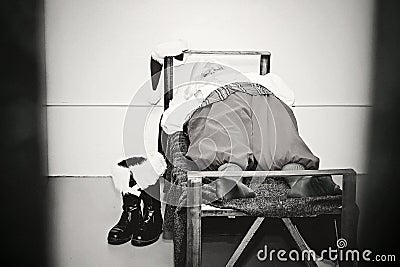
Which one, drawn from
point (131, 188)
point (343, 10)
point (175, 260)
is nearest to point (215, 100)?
point (131, 188)

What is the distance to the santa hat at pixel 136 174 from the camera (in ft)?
4.97

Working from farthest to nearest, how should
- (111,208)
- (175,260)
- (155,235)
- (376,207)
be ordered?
(111,208) < (155,235) < (175,260) < (376,207)

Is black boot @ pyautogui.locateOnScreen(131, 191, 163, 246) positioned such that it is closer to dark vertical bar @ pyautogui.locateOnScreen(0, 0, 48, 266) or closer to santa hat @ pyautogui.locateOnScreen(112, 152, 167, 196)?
santa hat @ pyautogui.locateOnScreen(112, 152, 167, 196)

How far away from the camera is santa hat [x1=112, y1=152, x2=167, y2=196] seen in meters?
1.51

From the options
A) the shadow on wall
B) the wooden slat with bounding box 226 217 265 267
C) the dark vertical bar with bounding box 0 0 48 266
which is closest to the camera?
the shadow on wall

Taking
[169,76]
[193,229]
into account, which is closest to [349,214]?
[193,229]

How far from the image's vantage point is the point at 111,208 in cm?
157

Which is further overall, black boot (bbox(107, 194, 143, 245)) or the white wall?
the white wall

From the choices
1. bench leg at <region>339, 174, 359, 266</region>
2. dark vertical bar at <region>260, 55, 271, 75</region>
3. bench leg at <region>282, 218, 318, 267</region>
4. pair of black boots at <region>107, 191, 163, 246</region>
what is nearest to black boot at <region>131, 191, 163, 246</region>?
pair of black boots at <region>107, 191, 163, 246</region>

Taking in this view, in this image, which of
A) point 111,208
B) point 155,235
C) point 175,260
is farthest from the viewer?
point 111,208

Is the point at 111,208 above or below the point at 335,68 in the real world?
below

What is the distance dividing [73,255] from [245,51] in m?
0.94

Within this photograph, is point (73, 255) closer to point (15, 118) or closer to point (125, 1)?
point (15, 118)

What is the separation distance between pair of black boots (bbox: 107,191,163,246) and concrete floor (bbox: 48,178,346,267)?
26mm
